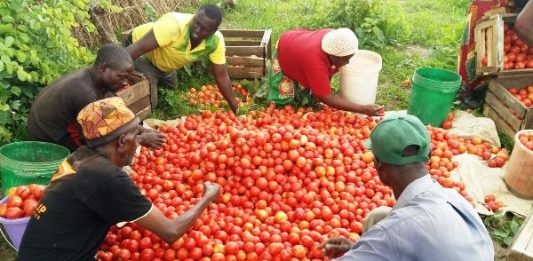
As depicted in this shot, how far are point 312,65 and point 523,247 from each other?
2.70 metres

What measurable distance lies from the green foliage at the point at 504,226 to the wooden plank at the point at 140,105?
3.66 m

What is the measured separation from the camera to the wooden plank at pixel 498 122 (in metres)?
5.27

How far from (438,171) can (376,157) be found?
7.95ft

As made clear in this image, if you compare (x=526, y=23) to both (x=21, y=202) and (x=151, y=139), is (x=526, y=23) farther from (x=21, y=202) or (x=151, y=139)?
(x=21, y=202)

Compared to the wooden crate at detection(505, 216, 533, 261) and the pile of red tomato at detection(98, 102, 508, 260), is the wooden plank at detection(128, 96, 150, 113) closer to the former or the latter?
the pile of red tomato at detection(98, 102, 508, 260)

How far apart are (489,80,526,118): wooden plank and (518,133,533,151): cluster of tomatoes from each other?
654 mm

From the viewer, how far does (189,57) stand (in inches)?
212

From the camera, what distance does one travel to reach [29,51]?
4.15 metres

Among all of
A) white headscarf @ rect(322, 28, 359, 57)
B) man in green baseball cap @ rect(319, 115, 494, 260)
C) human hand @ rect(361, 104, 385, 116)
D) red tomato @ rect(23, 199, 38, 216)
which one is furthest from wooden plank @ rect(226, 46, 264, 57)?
man in green baseball cap @ rect(319, 115, 494, 260)

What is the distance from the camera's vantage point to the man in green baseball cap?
1923 mm

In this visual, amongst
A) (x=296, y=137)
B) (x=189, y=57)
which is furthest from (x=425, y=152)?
(x=189, y=57)

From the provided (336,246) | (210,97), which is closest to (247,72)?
(210,97)

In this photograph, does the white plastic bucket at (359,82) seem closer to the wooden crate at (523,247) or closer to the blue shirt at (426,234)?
the wooden crate at (523,247)

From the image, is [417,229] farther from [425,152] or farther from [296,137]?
[296,137]
